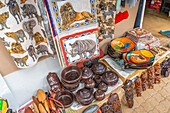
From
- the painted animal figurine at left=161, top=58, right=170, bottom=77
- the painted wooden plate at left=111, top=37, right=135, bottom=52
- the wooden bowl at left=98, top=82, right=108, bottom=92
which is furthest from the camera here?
the painted animal figurine at left=161, top=58, right=170, bottom=77

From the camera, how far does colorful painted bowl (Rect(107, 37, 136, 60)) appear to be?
2045mm

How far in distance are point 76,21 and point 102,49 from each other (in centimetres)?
98

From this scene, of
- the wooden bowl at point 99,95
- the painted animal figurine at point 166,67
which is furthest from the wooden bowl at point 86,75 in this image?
the painted animal figurine at point 166,67

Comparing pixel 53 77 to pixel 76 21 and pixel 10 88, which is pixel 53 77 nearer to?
pixel 10 88

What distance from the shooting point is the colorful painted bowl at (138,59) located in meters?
1.83

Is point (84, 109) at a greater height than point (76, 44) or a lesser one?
lesser

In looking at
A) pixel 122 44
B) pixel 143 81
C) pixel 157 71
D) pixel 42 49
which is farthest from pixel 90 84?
pixel 157 71

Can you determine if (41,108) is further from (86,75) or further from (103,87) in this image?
(103,87)

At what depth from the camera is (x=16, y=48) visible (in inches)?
50.3

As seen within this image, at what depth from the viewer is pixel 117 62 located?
2084mm

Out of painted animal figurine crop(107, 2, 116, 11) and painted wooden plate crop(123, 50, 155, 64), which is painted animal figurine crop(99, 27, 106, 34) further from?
painted wooden plate crop(123, 50, 155, 64)

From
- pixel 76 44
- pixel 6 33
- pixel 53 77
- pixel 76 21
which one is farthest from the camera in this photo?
pixel 53 77

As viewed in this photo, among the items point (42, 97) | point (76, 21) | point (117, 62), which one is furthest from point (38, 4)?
point (117, 62)

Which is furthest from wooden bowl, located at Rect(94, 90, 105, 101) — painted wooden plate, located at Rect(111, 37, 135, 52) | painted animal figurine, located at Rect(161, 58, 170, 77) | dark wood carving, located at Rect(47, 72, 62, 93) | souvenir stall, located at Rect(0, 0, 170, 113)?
painted animal figurine, located at Rect(161, 58, 170, 77)
